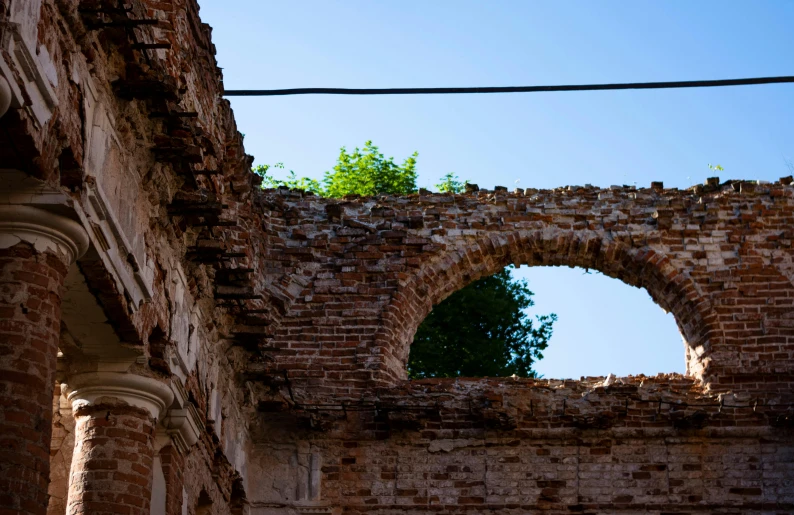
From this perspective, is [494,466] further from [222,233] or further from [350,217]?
[222,233]

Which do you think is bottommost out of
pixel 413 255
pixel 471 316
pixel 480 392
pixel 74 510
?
pixel 74 510

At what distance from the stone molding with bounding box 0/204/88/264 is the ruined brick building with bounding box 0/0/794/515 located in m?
1.21

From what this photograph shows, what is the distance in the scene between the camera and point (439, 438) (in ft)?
38.6

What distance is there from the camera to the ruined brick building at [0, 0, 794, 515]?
8078 mm

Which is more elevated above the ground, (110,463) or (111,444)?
(111,444)

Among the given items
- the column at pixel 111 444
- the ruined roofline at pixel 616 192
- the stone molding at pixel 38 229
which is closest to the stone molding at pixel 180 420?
the column at pixel 111 444

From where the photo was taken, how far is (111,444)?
765 cm

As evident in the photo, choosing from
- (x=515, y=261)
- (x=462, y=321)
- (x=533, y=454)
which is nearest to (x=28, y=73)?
(x=533, y=454)

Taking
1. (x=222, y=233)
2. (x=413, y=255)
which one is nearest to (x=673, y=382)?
(x=413, y=255)

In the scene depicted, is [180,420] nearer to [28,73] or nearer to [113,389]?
[113,389]

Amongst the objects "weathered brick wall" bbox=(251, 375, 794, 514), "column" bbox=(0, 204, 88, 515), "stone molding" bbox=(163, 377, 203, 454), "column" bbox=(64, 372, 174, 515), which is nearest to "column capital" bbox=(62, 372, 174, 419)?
"column" bbox=(64, 372, 174, 515)

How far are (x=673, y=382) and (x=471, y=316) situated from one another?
7828 millimetres

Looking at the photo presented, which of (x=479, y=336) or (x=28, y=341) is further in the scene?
(x=479, y=336)

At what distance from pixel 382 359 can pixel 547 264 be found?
2.00 m
